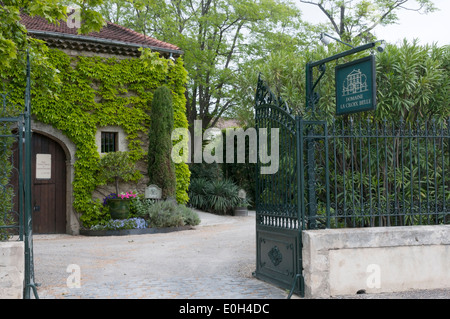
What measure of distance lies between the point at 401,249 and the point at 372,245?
0.42m

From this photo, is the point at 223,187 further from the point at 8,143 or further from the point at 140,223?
the point at 8,143

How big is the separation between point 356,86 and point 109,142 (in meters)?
10.0

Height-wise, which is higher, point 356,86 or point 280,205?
point 356,86

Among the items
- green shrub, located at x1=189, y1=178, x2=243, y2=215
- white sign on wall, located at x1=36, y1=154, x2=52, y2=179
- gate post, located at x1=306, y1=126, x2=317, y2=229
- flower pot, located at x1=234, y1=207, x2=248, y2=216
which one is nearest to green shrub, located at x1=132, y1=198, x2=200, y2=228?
white sign on wall, located at x1=36, y1=154, x2=52, y2=179

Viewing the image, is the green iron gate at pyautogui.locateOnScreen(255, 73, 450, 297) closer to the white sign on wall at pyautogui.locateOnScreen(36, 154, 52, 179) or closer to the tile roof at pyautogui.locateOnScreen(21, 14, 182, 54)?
the tile roof at pyautogui.locateOnScreen(21, 14, 182, 54)

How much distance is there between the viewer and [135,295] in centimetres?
583

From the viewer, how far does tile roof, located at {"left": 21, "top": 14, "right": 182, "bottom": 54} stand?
13352 millimetres

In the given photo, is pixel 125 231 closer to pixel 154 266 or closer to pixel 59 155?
pixel 59 155

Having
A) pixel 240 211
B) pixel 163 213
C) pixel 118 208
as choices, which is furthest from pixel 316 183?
pixel 240 211

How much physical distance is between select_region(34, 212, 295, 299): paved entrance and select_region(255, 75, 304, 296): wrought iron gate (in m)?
0.26

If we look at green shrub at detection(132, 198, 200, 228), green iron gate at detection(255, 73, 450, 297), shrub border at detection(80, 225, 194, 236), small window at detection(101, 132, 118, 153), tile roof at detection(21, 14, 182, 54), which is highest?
tile roof at detection(21, 14, 182, 54)

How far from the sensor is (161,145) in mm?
14312

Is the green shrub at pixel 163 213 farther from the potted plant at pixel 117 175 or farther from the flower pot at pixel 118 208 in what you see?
the flower pot at pixel 118 208
